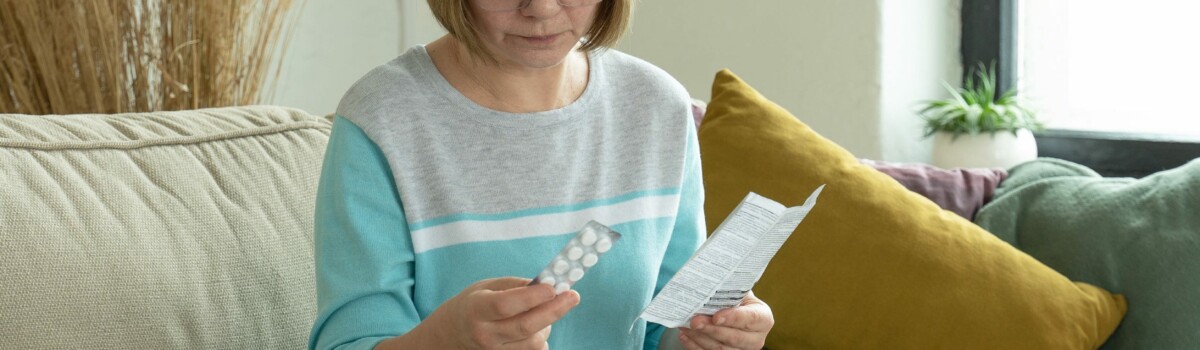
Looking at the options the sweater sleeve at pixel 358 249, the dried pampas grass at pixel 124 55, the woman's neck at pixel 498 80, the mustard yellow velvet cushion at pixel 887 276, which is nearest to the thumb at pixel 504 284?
the sweater sleeve at pixel 358 249

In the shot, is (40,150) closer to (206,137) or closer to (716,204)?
(206,137)

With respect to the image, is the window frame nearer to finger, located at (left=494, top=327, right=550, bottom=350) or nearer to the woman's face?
the woman's face

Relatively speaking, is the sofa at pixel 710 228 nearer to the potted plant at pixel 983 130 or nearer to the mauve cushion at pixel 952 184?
the mauve cushion at pixel 952 184

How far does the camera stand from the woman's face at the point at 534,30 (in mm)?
1079

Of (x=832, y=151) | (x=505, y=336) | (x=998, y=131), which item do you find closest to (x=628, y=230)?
(x=505, y=336)

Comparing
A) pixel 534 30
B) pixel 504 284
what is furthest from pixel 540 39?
pixel 504 284

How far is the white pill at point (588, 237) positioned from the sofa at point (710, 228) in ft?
1.76

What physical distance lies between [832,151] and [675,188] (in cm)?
58

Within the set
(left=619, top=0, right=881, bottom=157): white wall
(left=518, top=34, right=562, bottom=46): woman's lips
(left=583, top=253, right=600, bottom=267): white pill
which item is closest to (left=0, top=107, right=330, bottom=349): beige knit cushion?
(left=518, top=34, right=562, bottom=46): woman's lips

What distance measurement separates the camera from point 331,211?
1088 millimetres

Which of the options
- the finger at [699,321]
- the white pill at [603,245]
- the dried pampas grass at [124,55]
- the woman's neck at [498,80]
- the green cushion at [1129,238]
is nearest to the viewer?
the white pill at [603,245]

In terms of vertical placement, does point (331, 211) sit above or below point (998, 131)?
above

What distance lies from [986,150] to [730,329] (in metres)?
1.50

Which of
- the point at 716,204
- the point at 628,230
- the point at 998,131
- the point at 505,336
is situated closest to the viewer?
the point at 505,336
